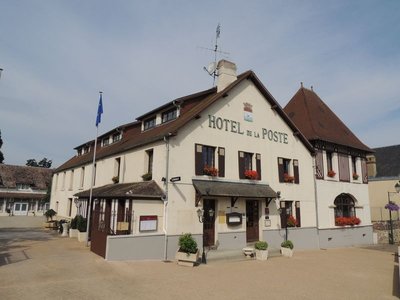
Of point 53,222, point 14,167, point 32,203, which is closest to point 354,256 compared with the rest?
point 53,222

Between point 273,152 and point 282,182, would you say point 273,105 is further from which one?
point 282,182

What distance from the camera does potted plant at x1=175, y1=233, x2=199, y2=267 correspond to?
42.3 ft

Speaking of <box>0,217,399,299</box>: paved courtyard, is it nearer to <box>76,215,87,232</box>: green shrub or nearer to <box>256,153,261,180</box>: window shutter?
<box>76,215,87,232</box>: green shrub

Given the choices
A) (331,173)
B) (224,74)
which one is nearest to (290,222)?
(331,173)

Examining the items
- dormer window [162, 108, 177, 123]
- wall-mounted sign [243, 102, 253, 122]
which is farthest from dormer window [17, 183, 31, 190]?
wall-mounted sign [243, 102, 253, 122]

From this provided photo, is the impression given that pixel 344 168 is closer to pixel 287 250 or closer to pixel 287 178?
pixel 287 178

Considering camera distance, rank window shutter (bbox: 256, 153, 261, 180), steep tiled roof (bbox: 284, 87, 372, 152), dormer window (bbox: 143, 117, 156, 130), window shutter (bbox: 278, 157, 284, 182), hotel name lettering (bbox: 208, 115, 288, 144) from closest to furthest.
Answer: hotel name lettering (bbox: 208, 115, 288, 144), window shutter (bbox: 256, 153, 261, 180), window shutter (bbox: 278, 157, 284, 182), dormer window (bbox: 143, 117, 156, 130), steep tiled roof (bbox: 284, 87, 372, 152)

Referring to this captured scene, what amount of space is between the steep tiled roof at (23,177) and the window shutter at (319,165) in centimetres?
4095

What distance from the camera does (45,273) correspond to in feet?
34.9

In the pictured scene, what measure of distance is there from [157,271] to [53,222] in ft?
63.8

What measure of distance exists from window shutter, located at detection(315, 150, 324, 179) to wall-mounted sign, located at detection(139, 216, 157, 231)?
12639 millimetres

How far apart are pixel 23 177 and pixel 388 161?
49.9 m

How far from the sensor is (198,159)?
51.5ft

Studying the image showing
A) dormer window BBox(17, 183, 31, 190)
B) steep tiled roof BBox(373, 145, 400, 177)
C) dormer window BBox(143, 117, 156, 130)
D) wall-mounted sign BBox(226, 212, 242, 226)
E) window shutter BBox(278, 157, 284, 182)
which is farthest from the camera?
dormer window BBox(17, 183, 31, 190)
